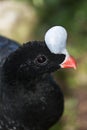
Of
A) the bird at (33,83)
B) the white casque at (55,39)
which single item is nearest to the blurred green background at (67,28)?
the bird at (33,83)

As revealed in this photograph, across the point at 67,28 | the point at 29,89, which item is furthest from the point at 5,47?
the point at 67,28

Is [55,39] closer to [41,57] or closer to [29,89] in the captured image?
[41,57]

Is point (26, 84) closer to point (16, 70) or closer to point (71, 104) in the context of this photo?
point (16, 70)

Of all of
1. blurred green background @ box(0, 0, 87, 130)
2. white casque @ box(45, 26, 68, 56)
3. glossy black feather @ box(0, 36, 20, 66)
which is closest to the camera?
white casque @ box(45, 26, 68, 56)

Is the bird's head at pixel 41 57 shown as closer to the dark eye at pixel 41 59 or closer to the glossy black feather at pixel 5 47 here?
the dark eye at pixel 41 59

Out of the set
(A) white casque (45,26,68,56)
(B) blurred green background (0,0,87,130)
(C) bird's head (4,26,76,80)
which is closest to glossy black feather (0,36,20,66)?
(C) bird's head (4,26,76,80)

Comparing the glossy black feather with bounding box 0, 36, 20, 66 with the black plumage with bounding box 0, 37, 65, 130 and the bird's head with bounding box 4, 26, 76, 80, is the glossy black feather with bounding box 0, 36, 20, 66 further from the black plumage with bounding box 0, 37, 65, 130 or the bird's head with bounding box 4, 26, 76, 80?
the bird's head with bounding box 4, 26, 76, 80

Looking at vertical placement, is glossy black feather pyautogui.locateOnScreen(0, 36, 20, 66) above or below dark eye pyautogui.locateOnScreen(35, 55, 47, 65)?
below
